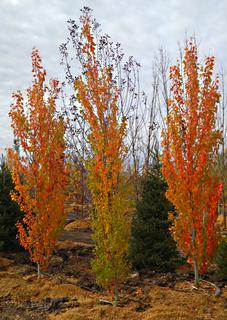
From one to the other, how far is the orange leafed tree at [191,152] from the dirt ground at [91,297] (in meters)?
0.87

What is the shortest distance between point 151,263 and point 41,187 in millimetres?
3535

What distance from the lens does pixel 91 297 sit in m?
6.43

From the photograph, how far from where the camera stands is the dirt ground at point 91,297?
17.3 ft

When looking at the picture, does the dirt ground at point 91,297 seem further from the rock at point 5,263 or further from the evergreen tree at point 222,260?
the evergreen tree at point 222,260

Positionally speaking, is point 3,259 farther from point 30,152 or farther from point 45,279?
point 30,152

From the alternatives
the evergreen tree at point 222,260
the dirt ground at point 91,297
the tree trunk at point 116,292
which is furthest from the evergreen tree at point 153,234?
the tree trunk at point 116,292

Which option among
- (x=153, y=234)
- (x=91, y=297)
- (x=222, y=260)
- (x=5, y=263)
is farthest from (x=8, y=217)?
(x=222, y=260)

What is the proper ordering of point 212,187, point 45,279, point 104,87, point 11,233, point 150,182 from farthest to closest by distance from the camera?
point 11,233, point 150,182, point 45,279, point 212,187, point 104,87

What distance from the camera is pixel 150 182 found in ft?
28.6

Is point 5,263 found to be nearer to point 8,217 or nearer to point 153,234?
point 8,217

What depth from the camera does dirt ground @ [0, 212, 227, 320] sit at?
17.3ft

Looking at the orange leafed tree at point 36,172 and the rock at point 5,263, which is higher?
the orange leafed tree at point 36,172

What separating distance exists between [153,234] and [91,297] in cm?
259

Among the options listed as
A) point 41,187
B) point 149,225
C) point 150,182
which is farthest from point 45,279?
point 150,182
